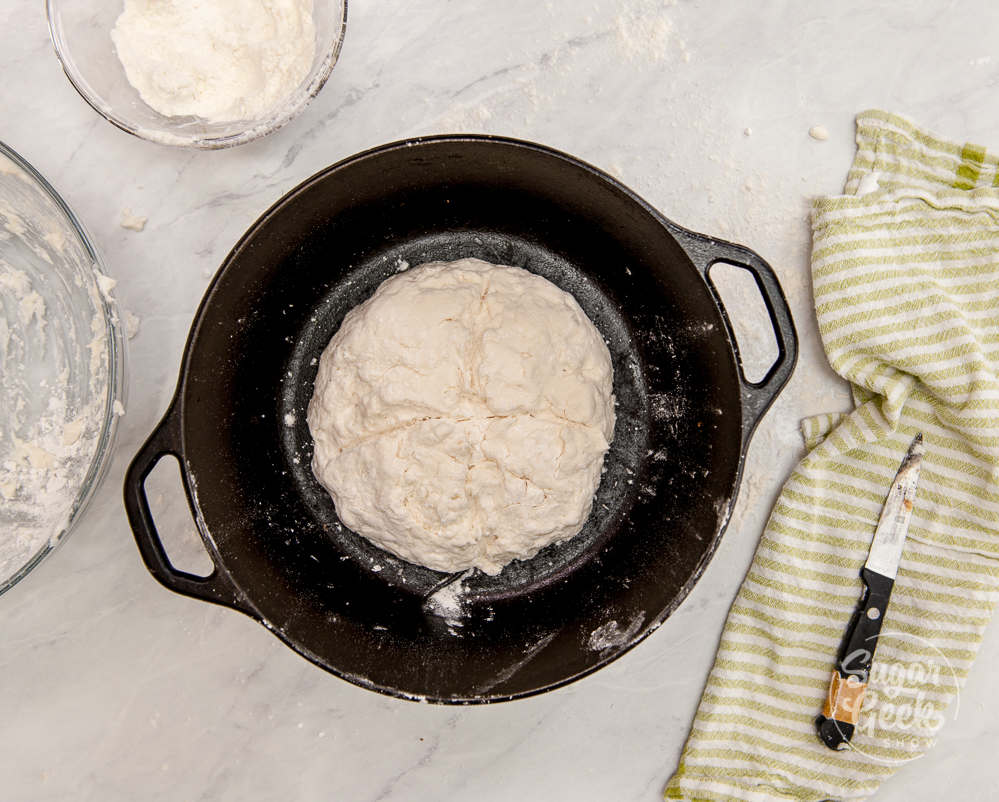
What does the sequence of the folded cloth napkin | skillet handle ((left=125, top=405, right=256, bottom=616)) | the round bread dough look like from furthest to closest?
the folded cloth napkin, the round bread dough, skillet handle ((left=125, top=405, right=256, bottom=616))

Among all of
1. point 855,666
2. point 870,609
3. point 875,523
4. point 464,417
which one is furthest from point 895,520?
point 464,417

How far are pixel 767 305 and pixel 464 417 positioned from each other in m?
0.51

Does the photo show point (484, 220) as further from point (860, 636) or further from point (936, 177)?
point (860, 636)

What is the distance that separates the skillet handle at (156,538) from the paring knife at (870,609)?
1.01 metres

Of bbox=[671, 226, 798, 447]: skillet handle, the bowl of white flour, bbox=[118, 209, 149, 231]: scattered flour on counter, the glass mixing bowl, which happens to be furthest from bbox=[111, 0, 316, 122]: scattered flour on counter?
bbox=[671, 226, 798, 447]: skillet handle

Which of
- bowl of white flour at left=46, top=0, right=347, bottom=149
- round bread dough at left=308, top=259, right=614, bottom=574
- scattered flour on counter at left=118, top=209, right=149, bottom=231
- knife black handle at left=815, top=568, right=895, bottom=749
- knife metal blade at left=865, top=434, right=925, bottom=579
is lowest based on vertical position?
knife black handle at left=815, top=568, right=895, bottom=749

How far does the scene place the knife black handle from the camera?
1293 mm

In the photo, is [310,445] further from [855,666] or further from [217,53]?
[855,666]

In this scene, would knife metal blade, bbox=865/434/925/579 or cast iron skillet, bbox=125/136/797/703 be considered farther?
knife metal blade, bbox=865/434/925/579

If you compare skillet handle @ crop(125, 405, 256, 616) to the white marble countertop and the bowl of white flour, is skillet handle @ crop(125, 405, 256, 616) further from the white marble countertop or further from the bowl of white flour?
the bowl of white flour

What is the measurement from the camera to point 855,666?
1297 millimetres

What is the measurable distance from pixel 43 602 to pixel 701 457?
3.96 ft

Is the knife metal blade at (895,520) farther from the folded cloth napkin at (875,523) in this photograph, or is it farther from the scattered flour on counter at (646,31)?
the scattered flour on counter at (646,31)

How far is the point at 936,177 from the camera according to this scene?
1.34 metres
